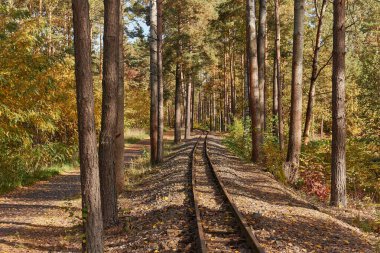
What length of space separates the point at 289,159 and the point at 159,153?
21.6 ft

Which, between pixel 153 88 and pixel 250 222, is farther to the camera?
pixel 153 88

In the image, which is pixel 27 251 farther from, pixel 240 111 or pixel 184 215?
pixel 240 111

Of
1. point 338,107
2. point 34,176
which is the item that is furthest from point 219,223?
point 34,176

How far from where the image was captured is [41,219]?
9.02 m

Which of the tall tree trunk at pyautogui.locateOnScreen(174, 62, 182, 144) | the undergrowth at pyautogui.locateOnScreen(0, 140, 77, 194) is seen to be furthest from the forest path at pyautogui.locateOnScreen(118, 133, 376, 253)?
the tall tree trunk at pyautogui.locateOnScreen(174, 62, 182, 144)

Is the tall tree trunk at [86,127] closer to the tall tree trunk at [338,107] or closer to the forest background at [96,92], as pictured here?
the forest background at [96,92]

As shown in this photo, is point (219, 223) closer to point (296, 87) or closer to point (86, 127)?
point (86, 127)

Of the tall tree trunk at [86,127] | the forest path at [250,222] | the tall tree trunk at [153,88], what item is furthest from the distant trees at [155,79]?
the tall tree trunk at [86,127]

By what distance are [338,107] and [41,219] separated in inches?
305

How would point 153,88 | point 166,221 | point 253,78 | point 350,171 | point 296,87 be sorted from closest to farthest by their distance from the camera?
1. point 166,221
2. point 350,171
3. point 296,87
4. point 253,78
5. point 153,88

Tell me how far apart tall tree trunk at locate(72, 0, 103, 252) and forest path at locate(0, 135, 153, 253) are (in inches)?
15.6

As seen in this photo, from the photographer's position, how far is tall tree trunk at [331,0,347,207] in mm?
9781

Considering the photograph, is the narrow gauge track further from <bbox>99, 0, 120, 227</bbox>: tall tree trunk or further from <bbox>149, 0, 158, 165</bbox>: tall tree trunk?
<bbox>149, 0, 158, 165</bbox>: tall tree trunk

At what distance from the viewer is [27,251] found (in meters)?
6.74
